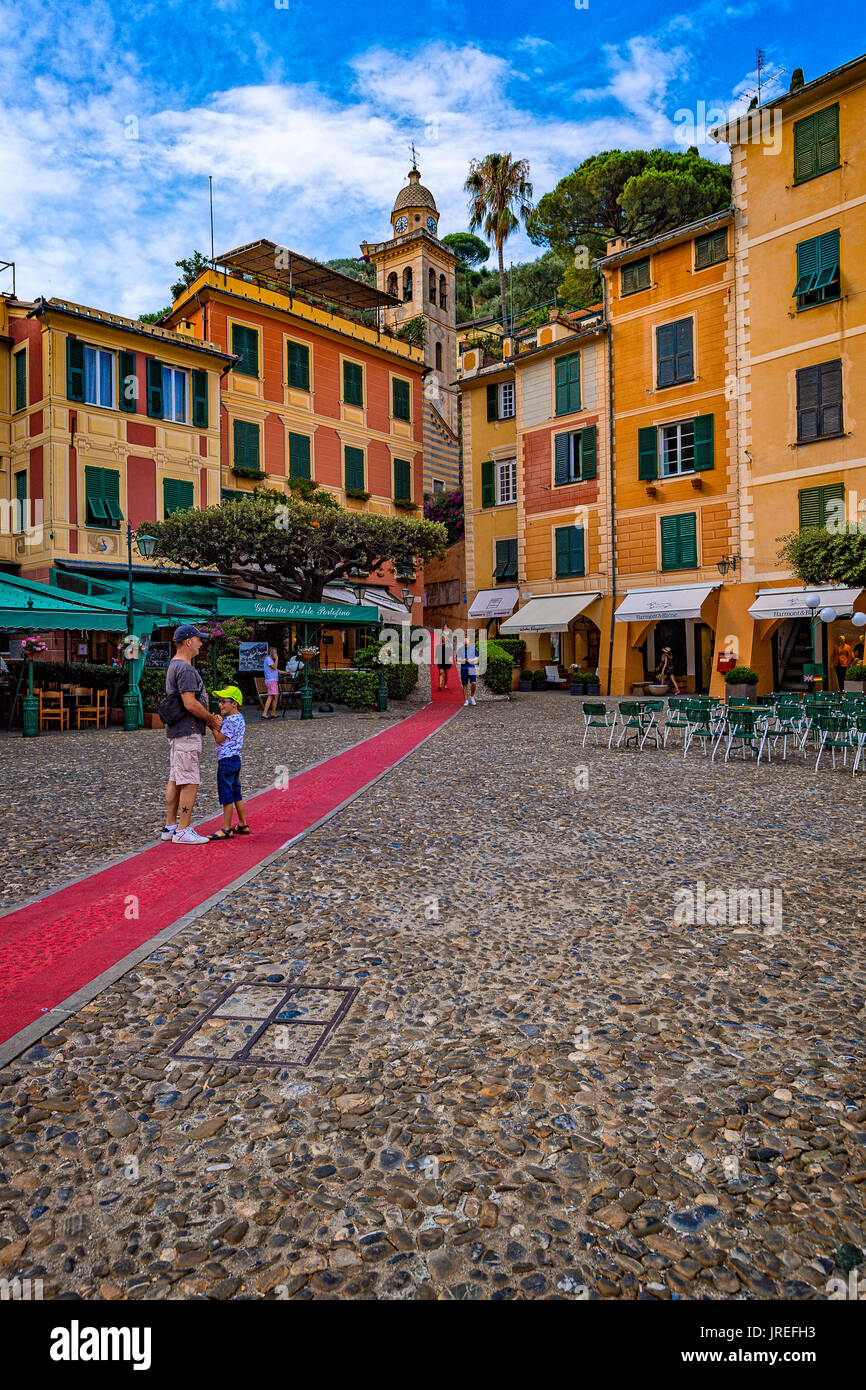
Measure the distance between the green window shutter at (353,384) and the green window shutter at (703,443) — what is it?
42.3 feet

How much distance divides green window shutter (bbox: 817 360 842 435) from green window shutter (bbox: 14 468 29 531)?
22542 mm

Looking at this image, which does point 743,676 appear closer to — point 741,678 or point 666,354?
point 741,678

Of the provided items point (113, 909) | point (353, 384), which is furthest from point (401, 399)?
point (113, 909)

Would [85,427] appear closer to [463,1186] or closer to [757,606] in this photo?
[757,606]

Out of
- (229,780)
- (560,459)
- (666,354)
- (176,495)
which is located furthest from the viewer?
(560,459)

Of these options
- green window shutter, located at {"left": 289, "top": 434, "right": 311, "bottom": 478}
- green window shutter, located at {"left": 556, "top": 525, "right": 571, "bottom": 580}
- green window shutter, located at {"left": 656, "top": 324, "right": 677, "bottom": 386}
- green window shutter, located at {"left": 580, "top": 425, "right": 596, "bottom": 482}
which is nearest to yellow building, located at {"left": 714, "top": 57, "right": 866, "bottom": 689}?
green window shutter, located at {"left": 656, "top": 324, "right": 677, "bottom": 386}

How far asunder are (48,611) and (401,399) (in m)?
21.2

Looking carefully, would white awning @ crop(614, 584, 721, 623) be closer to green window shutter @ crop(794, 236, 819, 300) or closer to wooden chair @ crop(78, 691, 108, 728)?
green window shutter @ crop(794, 236, 819, 300)

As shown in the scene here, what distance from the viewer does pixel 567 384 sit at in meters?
29.3

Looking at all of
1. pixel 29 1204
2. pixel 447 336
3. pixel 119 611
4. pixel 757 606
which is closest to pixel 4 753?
pixel 119 611

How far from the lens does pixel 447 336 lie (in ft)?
157

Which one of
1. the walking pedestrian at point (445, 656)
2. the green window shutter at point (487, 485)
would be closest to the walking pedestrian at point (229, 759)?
the walking pedestrian at point (445, 656)

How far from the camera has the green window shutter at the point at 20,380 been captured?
22906 millimetres
